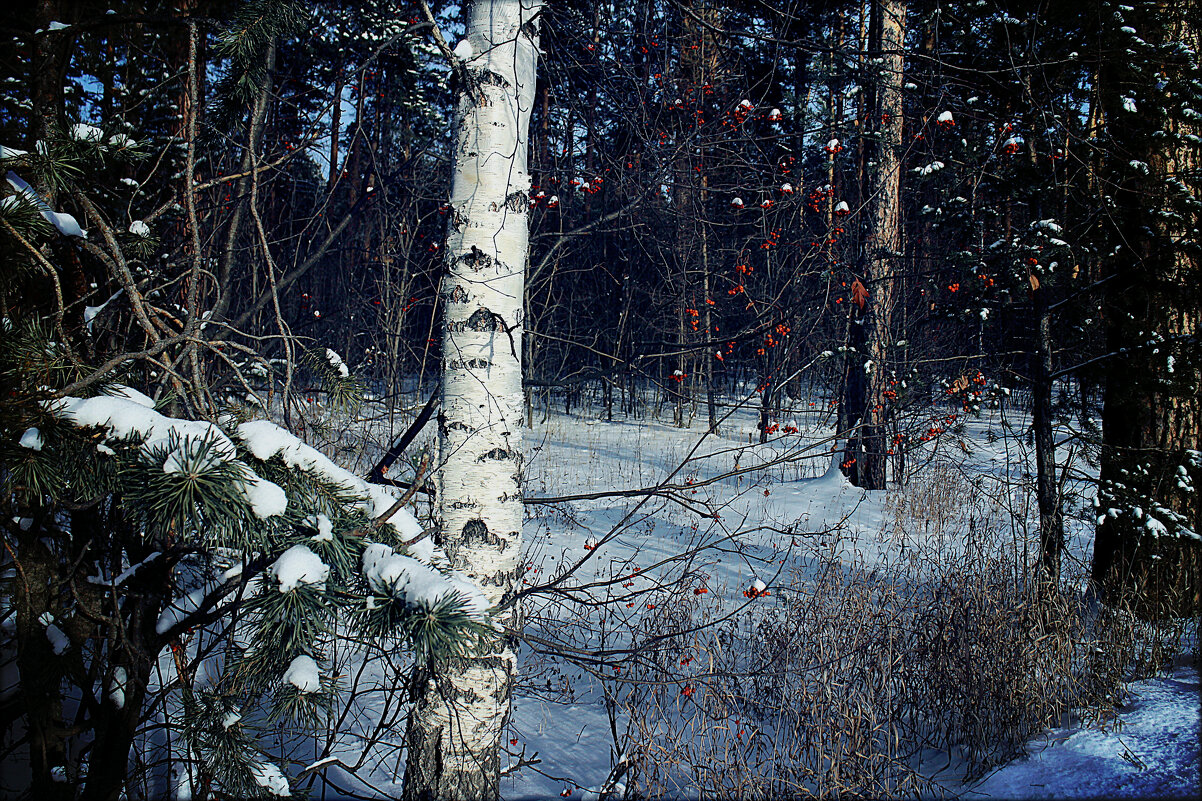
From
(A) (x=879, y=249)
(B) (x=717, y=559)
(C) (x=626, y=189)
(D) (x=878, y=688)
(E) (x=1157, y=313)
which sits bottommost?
(D) (x=878, y=688)

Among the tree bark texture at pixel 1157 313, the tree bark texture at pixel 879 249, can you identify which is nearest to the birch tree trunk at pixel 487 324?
the tree bark texture at pixel 1157 313

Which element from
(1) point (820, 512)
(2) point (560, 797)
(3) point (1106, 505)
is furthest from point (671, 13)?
(1) point (820, 512)

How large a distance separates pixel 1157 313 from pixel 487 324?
3.92 meters

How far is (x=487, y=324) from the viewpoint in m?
1.97

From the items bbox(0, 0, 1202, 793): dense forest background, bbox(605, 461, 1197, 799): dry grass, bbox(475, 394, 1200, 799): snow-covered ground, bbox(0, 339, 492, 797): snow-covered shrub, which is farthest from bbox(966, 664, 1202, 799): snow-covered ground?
bbox(0, 339, 492, 797): snow-covered shrub

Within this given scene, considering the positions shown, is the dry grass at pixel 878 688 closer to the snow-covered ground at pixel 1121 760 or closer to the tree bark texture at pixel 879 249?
the snow-covered ground at pixel 1121 760

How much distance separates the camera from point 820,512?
20.8 ft

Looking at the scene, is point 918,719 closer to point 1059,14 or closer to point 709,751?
point 709,751

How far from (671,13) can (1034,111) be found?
1.96 metres

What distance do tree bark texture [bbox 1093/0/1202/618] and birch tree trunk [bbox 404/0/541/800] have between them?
3482 millimetres

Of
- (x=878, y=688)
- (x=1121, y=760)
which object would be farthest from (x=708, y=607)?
(x=1121, y=760)

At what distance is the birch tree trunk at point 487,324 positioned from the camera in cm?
194

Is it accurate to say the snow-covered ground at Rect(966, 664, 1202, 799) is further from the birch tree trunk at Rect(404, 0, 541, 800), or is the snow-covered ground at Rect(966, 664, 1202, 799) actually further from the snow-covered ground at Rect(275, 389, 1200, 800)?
the birch tree trunk at Rect(404, 0, 541, 800)

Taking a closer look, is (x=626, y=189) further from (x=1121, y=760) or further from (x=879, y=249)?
(x=879, y=249)
